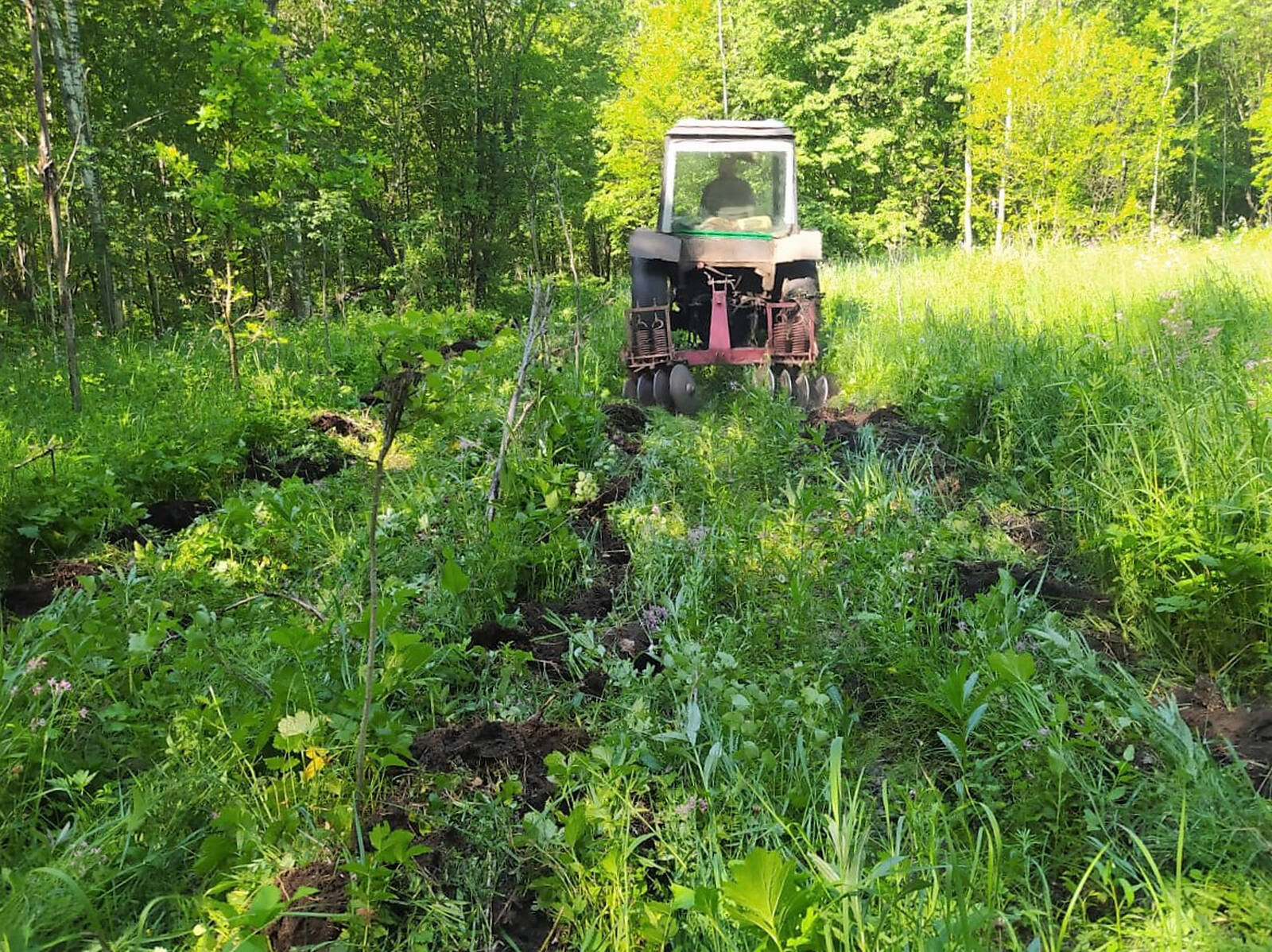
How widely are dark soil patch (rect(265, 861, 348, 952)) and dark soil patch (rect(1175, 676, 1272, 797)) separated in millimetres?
1949

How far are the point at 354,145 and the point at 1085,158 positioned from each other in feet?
43.4

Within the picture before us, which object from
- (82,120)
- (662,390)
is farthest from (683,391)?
(82,120)

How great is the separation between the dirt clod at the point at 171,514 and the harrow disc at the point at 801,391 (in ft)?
13.4

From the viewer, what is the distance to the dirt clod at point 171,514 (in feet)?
11.9

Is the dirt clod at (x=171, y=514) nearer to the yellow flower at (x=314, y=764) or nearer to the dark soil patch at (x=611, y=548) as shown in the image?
the dark soil patch at (x=611, y=548)

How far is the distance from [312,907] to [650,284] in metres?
5.71

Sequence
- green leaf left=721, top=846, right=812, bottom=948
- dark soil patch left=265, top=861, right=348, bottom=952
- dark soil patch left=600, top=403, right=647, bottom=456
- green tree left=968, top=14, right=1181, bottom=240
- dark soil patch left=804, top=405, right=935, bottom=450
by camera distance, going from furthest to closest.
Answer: green tree left=968, top=14, right=1181, bottom=240, dark soil patch left=600, top=403, right=647, bottom=456, dark soil patch left=804, top=405, right=935, bottom=450, dark soil patch left=265, top=861, right=348, bottom=952, green leaf left=721, top=846, right=812, bottom=948

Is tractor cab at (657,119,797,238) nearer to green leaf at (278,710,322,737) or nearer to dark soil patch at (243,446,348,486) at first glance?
dark soil patch at (243,446,348,486)

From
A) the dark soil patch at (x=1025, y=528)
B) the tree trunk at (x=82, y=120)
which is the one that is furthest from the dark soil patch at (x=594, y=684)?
the tree trunk at (x=82, y=120)

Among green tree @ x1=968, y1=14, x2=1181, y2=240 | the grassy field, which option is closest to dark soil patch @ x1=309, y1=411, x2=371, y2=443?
the grassy field

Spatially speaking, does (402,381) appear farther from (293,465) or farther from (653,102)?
(653,102)

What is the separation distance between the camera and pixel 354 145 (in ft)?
42.9

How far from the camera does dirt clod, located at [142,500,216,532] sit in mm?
3617

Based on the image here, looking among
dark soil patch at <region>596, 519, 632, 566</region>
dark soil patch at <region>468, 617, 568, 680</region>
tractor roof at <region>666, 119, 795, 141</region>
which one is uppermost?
tractor roof at <region>666, 119, 795, 141</region>
